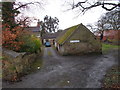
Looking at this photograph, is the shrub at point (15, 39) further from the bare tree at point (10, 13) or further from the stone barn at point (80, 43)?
the stone barn at point (80, 43)

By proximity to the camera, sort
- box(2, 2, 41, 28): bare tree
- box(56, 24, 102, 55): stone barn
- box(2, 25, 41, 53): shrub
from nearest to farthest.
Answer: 1. box(2, 25, 41, 53): shrub
2. box(2, 2, 41, 28): bare tree
3. box(56, 24, 102, 55): stone barn

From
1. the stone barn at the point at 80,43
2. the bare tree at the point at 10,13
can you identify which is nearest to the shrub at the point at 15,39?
the bare tree at the point at 10,13

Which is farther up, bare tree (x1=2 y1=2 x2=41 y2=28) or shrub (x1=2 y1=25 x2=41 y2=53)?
bare tree (x1=2 y1=2 x2=41 y2=28)

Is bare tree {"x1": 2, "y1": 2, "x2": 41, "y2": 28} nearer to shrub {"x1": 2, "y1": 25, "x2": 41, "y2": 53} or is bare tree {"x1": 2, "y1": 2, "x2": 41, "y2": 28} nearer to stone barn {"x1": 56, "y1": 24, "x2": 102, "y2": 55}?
A: shrub {"x1": 2, "y1": 25, "x2": 41, "y2": 53}

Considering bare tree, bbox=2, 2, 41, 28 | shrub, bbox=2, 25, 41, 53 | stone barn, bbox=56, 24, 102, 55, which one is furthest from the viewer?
stone barn, bbox=56, 24, 102, 55

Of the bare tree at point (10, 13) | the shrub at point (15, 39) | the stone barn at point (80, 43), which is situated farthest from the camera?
the stone barn at point (80, 43)

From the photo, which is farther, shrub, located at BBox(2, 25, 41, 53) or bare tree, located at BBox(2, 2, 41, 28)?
bare tree, located at BBox(2, 2, 41, 28)

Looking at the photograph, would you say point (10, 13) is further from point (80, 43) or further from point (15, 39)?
point (80, 43)

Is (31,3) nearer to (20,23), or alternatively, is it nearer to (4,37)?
(20,23)

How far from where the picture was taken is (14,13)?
1033 cm

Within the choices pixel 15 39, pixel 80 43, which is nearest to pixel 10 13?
pixel 15 39

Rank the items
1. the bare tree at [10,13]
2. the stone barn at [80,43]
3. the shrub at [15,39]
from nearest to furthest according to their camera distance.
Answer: the shrub at [15,39]
the bare tree at [10,13]
the stone barn at [80,43]

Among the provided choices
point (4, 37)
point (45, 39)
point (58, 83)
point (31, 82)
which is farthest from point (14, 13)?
point (45, 39)

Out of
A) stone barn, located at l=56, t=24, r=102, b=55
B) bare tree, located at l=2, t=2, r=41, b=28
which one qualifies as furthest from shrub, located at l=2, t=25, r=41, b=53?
stone barn, located at l=56, t=24, r=102, b=55
